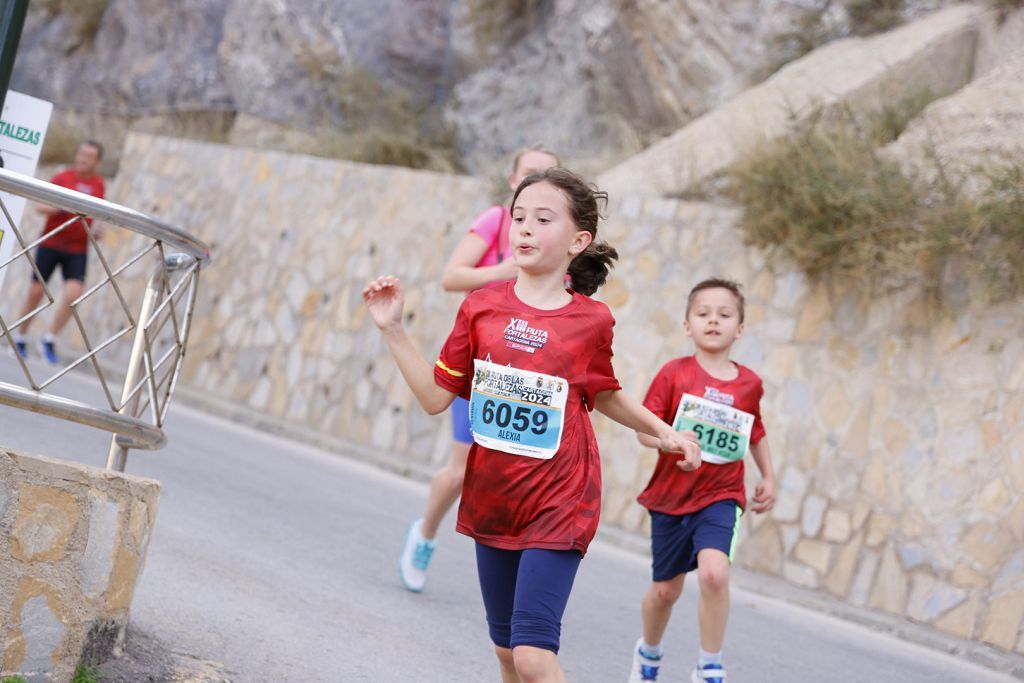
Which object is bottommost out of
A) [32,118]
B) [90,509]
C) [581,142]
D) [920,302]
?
[90,509]

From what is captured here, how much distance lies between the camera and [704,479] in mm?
4762

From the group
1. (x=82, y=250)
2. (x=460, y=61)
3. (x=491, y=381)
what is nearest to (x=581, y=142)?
(x=460, y=61)

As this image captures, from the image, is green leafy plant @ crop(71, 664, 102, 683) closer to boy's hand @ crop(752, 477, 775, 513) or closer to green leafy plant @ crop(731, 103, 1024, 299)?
boy's hand @ crop(752, 477, 775, 513)

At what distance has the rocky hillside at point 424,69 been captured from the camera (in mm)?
14766

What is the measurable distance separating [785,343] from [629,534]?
1.90 m

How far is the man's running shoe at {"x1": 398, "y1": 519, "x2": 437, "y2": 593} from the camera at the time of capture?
19.6 ft

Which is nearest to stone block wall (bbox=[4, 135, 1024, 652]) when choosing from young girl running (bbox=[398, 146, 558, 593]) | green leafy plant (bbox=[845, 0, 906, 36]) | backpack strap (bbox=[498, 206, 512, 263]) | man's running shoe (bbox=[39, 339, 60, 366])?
man's running shoe (bbox=[39, 339, 60, 366])

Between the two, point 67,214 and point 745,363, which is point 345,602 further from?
point 67,214

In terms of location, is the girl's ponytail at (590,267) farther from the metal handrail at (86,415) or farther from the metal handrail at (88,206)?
the metal handrail at (86,415)

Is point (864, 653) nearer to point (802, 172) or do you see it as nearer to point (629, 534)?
point (629, 534)

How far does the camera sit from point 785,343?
30.7ft

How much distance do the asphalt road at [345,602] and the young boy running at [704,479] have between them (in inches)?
20.5

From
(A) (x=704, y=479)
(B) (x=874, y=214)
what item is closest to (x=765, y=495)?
(A) (x=704, y=479)

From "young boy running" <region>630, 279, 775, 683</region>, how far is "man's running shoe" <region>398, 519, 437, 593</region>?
4.97ft
